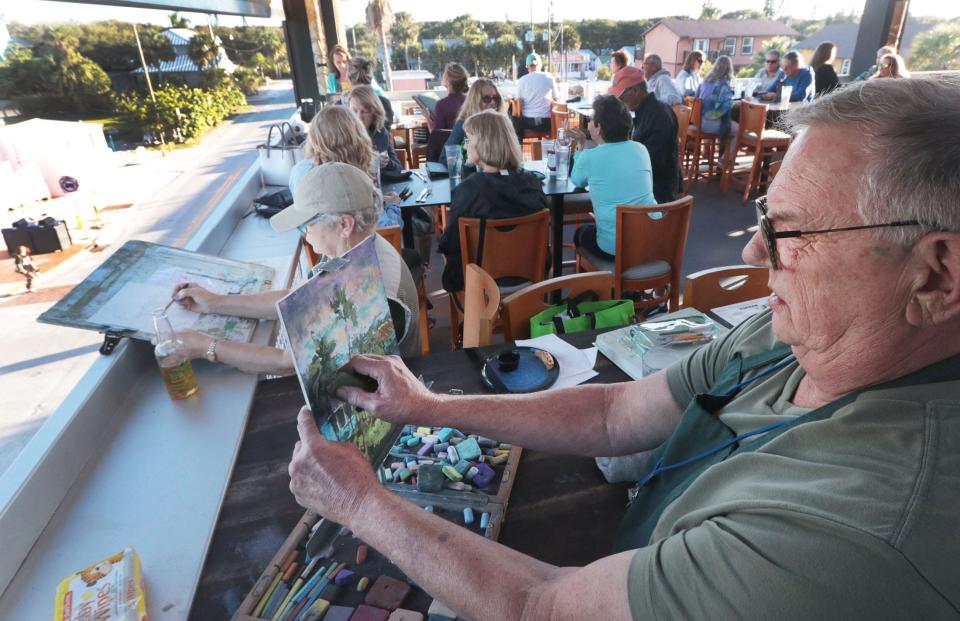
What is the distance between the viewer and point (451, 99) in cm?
568

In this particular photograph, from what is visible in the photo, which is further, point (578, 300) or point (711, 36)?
point (711, 36)

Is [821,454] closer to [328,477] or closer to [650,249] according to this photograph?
[328,477]

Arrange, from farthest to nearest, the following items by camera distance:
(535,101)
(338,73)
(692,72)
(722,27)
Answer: (722,27)
(692,72)
(535,101)
(338,73)

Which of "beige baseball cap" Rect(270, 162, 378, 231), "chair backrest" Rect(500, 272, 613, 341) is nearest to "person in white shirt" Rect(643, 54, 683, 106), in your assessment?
"chair backrest" Rect(500, 272, 613, 341)

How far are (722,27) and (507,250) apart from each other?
2112 cm

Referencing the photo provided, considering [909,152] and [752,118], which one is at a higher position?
[909,152]

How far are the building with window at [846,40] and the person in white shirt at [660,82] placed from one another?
2235 mm

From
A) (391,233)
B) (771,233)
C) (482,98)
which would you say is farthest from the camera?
(482,98)

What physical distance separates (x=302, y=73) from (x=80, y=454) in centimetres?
599

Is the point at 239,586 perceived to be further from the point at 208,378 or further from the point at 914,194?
the point at 914,194

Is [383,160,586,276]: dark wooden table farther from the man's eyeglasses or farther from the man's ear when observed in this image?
the man's ear

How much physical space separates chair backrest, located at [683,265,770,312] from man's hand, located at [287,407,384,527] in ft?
4.34

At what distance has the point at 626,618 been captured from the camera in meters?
0.62

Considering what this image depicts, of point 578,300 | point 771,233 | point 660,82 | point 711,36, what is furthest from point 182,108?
point 711,36
